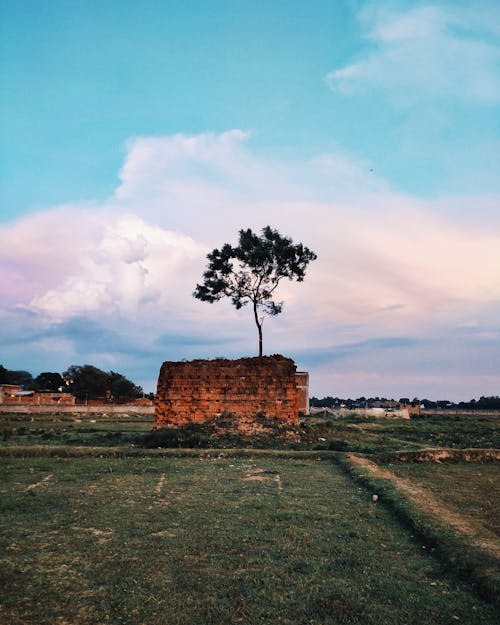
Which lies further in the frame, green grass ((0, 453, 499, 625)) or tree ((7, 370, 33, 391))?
tree ((7, 370, 33, 391))

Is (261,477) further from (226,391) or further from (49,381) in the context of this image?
(49,381)

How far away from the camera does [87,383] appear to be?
77062 mm

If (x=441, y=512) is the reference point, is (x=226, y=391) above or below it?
above

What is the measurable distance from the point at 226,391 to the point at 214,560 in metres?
14.0

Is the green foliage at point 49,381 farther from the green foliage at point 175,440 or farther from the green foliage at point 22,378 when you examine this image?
the green foliage at point 175,440

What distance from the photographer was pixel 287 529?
19.4 feet

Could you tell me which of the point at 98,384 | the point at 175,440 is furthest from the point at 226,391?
the point at 98,384

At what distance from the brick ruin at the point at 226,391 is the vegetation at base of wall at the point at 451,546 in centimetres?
1046

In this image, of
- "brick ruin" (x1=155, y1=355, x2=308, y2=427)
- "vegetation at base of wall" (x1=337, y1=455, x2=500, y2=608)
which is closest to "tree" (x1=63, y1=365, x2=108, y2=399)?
"brick ruin" (x1=155, y1=355, x2=308, y2=427)

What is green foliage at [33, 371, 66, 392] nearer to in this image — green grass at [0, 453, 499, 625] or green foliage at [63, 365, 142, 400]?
green foliage at [63, 365, 142, 400]

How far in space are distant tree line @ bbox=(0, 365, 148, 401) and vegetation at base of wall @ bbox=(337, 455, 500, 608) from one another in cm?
6536

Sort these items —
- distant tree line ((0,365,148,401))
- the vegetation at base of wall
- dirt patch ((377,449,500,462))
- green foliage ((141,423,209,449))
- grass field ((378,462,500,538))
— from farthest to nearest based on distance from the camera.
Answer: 1. distant tree line ((0,365,148,401))
2. green foliage ((141,423,209,449))
3. dirt patch ((377,449,500,462))
4. grass field ((378,462,500,538))
5. the vegetation at base of wall

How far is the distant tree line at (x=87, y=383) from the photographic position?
75.4 metres

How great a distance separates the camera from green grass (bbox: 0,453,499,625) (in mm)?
3727
